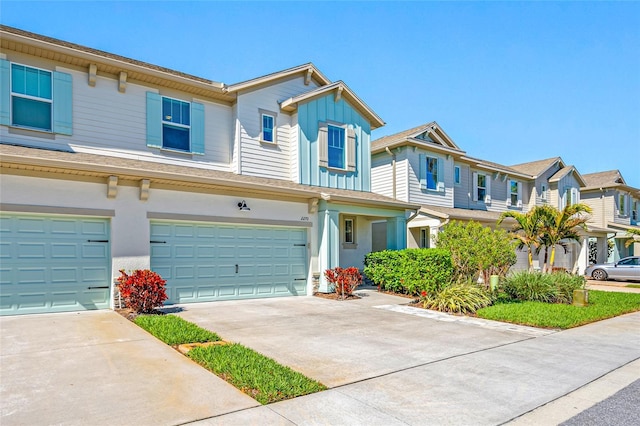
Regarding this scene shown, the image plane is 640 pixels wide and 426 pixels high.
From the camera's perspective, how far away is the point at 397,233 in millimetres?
16156

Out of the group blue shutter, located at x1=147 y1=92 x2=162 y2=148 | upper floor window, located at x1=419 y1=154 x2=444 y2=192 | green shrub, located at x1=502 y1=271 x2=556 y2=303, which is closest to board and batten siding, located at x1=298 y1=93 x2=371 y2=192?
upper floor window, located at x1=419 y1=154 x2=444 y2=192

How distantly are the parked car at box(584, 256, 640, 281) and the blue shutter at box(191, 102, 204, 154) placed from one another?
21.6 m

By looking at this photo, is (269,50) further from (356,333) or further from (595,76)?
(595,76)

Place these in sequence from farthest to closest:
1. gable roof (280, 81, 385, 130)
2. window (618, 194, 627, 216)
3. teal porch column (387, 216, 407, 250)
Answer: window (618, 194, 627, 216)
teal porch column (387, 216, 407, 250)
gable roof (280, 81, 385, 130)

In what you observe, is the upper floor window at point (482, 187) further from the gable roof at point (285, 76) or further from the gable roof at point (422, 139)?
the gable roof at point (285, 76)

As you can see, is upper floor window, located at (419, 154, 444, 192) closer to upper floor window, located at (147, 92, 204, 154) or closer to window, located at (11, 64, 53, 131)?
upper floor window, located at (147, 92, 204, 154)

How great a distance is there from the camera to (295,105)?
14.9 metres

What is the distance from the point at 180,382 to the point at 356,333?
12.9 feet

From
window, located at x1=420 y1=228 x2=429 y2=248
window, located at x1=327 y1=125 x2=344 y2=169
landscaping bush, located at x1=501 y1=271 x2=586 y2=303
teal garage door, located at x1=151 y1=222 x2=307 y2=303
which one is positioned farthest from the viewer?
window, located at x1=420 y1=228 x2=429 y2=248

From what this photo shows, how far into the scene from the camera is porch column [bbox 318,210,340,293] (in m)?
13.7

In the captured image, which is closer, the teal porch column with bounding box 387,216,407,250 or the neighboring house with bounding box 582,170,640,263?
the teal porch column with bounding box 387,216,407,250

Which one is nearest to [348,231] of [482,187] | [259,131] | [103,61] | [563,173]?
[259,131]

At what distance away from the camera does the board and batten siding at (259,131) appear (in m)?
14.1

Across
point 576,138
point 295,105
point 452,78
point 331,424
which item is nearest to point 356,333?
point 331,424
